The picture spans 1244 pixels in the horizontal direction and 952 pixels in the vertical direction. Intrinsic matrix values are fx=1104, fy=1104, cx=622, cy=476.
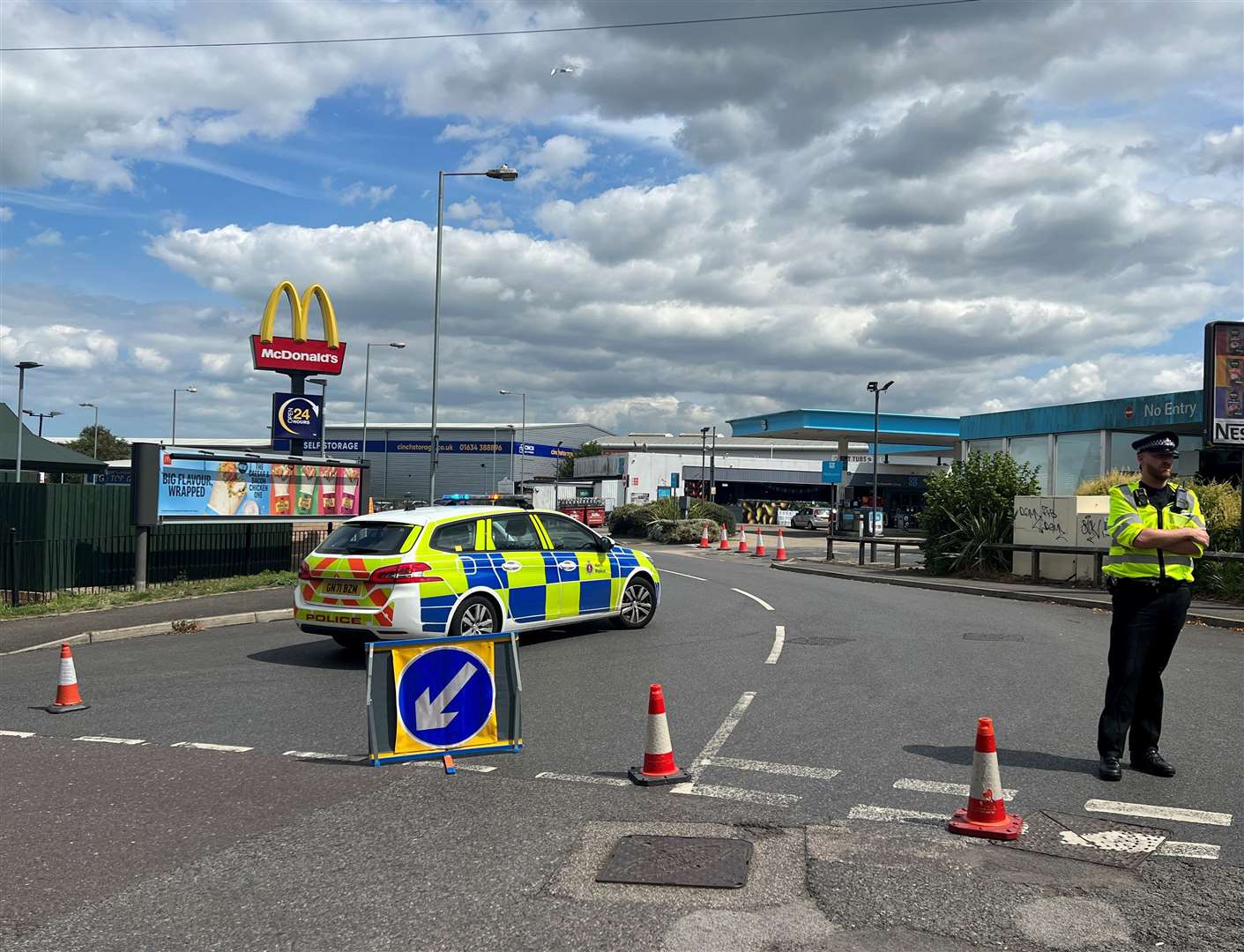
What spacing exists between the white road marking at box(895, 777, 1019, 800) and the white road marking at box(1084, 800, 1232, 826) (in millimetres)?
431

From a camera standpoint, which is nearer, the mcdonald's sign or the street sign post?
the street sign post

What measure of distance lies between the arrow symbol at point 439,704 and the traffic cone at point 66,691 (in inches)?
140

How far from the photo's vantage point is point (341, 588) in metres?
10.9

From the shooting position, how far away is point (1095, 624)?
1500 cm

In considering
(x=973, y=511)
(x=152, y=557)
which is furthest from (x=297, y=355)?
(x=973, y=511)

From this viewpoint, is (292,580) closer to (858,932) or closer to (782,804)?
(782,804)

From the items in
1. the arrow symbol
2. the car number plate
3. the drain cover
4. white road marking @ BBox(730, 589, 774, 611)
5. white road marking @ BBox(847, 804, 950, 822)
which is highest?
the car number plate

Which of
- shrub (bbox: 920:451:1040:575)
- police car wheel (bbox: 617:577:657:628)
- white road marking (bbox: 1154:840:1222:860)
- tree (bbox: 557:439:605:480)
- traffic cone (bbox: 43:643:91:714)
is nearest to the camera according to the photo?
white road marking (bbox: 1154:840:1222:860)

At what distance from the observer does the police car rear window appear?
1092cm

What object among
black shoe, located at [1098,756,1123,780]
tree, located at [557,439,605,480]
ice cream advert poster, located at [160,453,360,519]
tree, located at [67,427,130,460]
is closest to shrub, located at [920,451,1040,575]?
ice cream advert poster, located at [160,453,360,519]

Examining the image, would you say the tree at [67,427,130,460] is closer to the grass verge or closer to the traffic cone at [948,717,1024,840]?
the grass verge

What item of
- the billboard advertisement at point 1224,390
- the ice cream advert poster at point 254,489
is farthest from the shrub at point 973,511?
the ice cream advert poster at point 254,489

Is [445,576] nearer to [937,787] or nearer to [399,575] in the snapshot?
[399,575]

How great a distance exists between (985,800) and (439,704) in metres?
3.45
